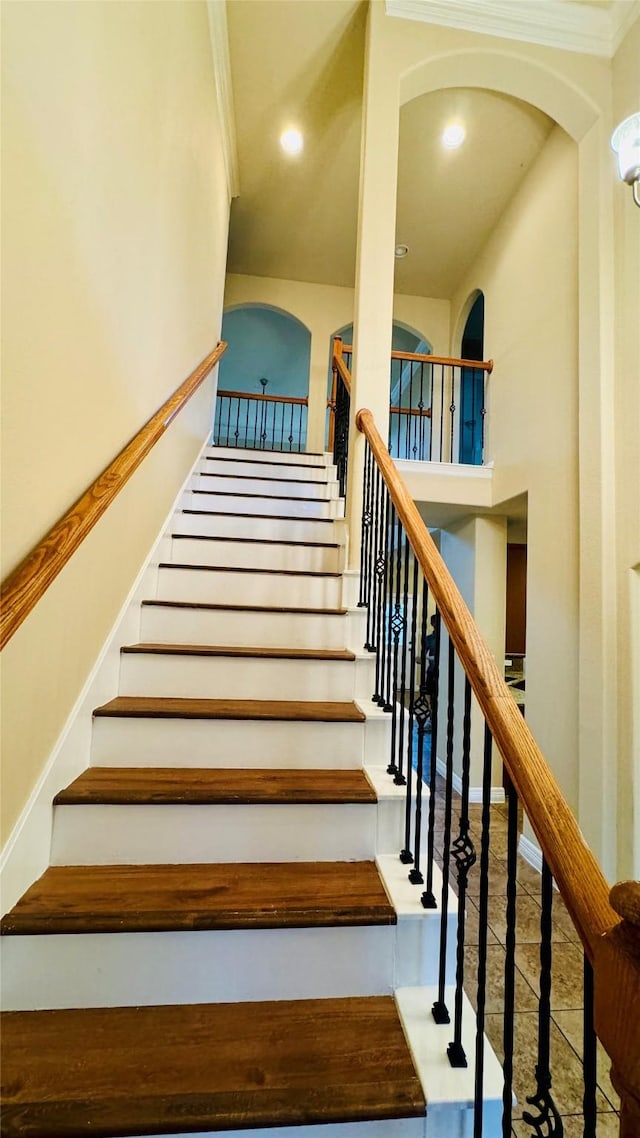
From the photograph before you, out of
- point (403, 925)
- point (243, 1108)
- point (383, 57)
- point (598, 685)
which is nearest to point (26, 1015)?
point (243, 1108)

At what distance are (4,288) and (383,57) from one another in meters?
2.99

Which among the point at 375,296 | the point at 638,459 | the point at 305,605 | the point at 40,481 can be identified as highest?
the point at 375,296

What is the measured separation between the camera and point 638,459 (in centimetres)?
257

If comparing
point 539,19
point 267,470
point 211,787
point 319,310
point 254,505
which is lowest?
point 211,787

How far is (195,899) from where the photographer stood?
46.1 inches

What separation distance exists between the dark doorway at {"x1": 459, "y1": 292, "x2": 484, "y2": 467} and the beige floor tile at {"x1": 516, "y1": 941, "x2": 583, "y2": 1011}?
14.3 ft

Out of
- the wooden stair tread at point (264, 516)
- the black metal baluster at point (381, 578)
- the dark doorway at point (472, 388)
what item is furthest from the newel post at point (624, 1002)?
Answer: the dark doorway at point (472, 388)

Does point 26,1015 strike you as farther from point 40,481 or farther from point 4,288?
point 4,288

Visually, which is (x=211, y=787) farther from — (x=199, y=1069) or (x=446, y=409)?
(x=446, y=409)

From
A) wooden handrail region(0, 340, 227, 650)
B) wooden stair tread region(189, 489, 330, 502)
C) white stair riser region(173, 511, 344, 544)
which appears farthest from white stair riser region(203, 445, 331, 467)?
wooden handrail region(0, 340, 227, 650)

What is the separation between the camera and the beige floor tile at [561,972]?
1938 mm

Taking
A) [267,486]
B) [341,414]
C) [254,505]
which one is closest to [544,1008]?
[254,505]

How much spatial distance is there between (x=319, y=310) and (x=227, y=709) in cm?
537

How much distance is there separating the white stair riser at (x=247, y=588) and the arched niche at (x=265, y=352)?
14.5 ft
